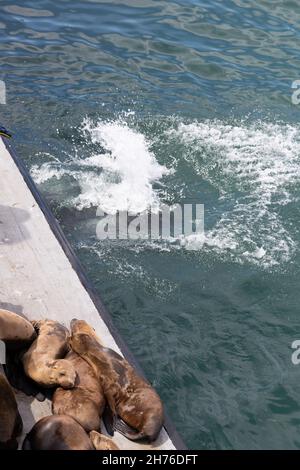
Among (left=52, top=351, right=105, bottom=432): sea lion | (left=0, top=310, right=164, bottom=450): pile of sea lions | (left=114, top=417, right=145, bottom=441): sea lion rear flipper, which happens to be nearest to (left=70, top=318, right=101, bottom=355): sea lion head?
(left=0, top=310, right=164, bottom=450): pile of sea lions

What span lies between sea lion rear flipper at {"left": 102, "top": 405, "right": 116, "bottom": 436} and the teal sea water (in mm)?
956

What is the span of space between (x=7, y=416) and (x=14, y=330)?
2.76ft

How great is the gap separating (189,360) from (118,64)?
22.8ft

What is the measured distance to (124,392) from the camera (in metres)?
5.64

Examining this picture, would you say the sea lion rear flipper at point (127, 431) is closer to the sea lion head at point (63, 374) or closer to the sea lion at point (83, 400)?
the sea lion at point (83, 400)

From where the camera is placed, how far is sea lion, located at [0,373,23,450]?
506cm

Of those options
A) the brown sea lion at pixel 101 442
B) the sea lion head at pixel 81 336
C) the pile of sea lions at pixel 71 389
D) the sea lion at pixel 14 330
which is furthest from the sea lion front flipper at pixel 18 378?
the brown sea lion at pixel 101 442

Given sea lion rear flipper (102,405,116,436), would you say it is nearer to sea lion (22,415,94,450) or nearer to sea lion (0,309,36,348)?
sea lion (22,415,94,450)

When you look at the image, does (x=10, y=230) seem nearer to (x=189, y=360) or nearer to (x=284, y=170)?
(x=189, y=360)

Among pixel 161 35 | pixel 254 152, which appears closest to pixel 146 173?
pixel 254 152

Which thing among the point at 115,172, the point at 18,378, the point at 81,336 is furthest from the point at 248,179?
the point at 18,378

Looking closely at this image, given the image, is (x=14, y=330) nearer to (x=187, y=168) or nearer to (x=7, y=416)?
(x=7, y=416)

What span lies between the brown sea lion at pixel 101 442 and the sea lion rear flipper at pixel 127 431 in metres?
0.18

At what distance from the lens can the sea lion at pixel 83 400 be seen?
5.36 metres
